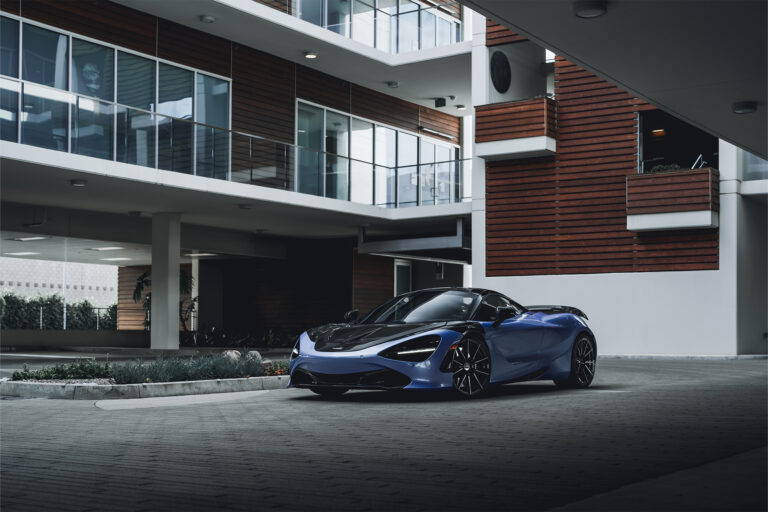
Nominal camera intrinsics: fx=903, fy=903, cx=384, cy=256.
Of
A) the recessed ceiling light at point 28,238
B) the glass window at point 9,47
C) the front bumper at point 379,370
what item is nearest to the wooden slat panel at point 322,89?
the recessed ceiling light at point 28,238

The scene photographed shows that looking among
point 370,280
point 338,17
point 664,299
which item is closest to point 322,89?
point 338,17

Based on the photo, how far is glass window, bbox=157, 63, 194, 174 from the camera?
64.5ft

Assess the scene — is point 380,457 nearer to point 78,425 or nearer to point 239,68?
point 78,425

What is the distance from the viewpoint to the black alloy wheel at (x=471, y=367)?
10.2 metres

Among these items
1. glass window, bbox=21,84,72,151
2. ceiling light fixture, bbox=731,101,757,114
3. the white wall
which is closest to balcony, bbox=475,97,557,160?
the white wall

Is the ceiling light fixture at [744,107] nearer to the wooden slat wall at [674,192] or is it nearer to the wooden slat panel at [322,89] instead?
the wooden slat wall at [674,192]

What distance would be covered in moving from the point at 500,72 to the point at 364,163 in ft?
14.7

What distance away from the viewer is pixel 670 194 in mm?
21359

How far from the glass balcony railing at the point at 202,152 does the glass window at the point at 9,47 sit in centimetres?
205

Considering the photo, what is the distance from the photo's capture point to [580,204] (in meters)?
23.0

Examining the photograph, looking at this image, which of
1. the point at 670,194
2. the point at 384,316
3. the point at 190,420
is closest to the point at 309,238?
the point at 670,194

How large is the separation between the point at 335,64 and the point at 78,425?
19.5 m

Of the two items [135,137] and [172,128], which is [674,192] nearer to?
[172,128]

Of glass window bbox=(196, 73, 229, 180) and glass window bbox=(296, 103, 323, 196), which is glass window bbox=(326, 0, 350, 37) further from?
glass window bbox=(196, 73, 229, 180)
